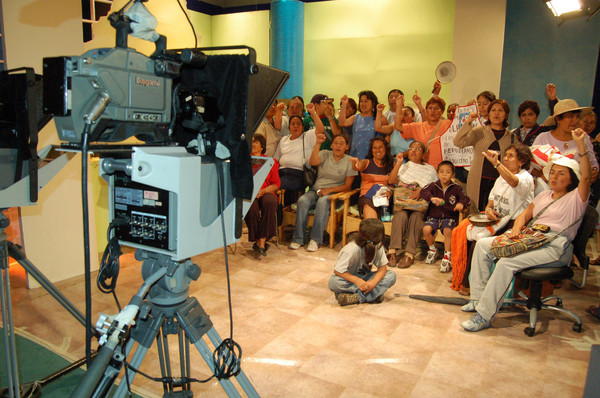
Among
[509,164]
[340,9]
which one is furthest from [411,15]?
[509,164]

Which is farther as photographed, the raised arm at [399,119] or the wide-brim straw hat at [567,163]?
the raised arm at [399,119]

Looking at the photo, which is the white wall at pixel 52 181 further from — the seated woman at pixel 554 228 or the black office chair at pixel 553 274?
the black office chair at pixel 553 274

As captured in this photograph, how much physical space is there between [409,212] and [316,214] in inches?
36.3

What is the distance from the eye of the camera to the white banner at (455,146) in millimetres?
4344

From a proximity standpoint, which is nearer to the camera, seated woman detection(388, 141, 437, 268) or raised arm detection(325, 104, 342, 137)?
seated woman detection(388, 141, 437, 268)

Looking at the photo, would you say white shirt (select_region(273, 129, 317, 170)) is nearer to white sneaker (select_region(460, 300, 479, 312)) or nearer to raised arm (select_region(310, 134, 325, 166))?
raised arm (select_region(310, 134, 325, 166))

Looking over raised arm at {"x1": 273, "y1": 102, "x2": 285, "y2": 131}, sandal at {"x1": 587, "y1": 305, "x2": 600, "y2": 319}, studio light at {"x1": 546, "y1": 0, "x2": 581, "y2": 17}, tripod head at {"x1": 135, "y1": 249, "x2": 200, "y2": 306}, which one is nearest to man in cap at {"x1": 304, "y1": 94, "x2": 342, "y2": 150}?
raised arm at {"x1": 273, "y1": 102, "x2": 285, "y2": 131}

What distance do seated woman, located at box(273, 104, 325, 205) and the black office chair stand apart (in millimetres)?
2511

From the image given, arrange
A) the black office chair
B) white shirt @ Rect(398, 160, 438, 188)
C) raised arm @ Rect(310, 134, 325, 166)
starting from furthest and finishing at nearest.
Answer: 1. raised arm @ Rect(310, 134, 325, 166)
2. white shirt @ Rect(398, 160, 438, 188)
3. the black office chair

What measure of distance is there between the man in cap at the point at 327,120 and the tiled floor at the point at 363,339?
187cm

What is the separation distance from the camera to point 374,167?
15.5 feet

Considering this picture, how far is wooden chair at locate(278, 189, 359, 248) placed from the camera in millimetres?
4676

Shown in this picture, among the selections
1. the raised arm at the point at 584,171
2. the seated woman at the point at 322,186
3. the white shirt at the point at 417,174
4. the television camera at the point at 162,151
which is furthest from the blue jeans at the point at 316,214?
the television camera at the point at 162,151

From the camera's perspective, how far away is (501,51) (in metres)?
6.04
